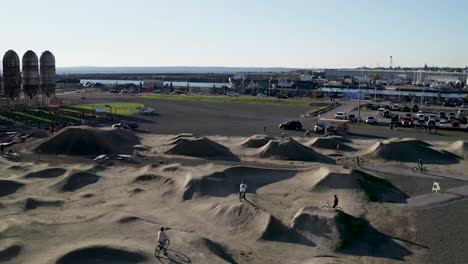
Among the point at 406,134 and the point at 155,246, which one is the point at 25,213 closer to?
the point at 155,246

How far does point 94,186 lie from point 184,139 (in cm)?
1261

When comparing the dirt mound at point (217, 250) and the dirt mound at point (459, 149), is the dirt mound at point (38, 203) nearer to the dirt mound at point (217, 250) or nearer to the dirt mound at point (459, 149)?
the dirt mound at point (217, 250)

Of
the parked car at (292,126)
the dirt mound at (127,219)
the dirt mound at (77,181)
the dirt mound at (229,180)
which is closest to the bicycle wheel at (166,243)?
the dirt mound at (127,219)

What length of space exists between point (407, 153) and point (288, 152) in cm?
1071

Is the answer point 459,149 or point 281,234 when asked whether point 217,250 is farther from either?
point 459,149

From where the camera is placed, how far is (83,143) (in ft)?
144

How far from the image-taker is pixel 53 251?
804 inches

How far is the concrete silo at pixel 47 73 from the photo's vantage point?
80375 millimetres

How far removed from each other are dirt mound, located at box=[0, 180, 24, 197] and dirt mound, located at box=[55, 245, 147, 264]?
1420 cm

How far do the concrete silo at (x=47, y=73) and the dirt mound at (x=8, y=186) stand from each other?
52290 mm

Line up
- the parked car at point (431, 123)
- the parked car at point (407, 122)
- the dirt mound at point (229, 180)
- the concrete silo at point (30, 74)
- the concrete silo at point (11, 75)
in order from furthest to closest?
1. the concrete silo at point (30, 74)
2. the concrete silo at point (11, 75)
3. the parked car at point (407, 122)
4. the parked car at point (431, 123)
5. the dirt mound at point (229, 180)

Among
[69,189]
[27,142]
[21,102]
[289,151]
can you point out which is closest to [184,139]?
[289,151]

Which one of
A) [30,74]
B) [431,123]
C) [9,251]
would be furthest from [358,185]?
[30,74]

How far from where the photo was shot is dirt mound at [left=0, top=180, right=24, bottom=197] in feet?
102
